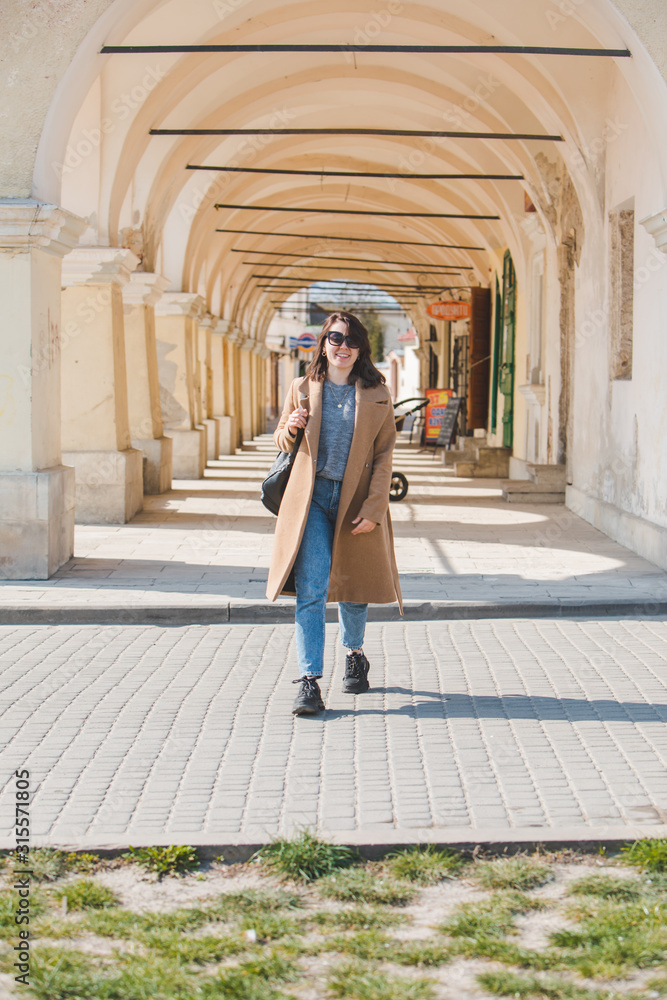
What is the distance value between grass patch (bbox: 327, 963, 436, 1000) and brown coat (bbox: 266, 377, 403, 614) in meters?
2.52

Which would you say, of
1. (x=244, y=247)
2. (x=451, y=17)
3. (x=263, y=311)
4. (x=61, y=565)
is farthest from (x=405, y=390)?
(x=61, y=565)

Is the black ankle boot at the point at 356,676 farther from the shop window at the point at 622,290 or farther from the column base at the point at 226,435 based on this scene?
the column base at the point at 226,435

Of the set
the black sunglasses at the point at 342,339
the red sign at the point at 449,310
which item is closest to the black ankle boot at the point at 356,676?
the black sunglasses at the point at 342,339

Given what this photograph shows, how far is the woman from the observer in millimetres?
5188

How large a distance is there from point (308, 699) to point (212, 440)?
19600 millimetres

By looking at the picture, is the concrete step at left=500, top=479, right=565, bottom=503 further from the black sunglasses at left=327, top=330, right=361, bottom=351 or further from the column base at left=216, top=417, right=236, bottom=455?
the column base at left=216, top=417, right=236, bottom=455

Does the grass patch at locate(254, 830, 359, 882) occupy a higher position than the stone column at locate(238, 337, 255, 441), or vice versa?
the stone column at locate(238, 337, 255, 441)

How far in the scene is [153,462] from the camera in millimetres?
15727

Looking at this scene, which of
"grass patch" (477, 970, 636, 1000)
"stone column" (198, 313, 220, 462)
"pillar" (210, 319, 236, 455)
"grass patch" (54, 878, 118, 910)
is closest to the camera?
"grass patch" (477, 970, 636, 1000)

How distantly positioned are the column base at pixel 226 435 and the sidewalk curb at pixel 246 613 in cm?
1881

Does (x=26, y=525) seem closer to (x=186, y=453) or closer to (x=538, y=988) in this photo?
(x=538, y=988)

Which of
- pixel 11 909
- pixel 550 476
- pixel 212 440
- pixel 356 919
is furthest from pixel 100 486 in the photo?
pixel 212 440

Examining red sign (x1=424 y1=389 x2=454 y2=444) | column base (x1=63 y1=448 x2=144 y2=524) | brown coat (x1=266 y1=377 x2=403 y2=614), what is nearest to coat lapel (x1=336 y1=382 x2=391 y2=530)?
brown coat (x1=266 y1=377 x2=403 y2=614)

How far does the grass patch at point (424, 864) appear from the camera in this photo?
333 cm
